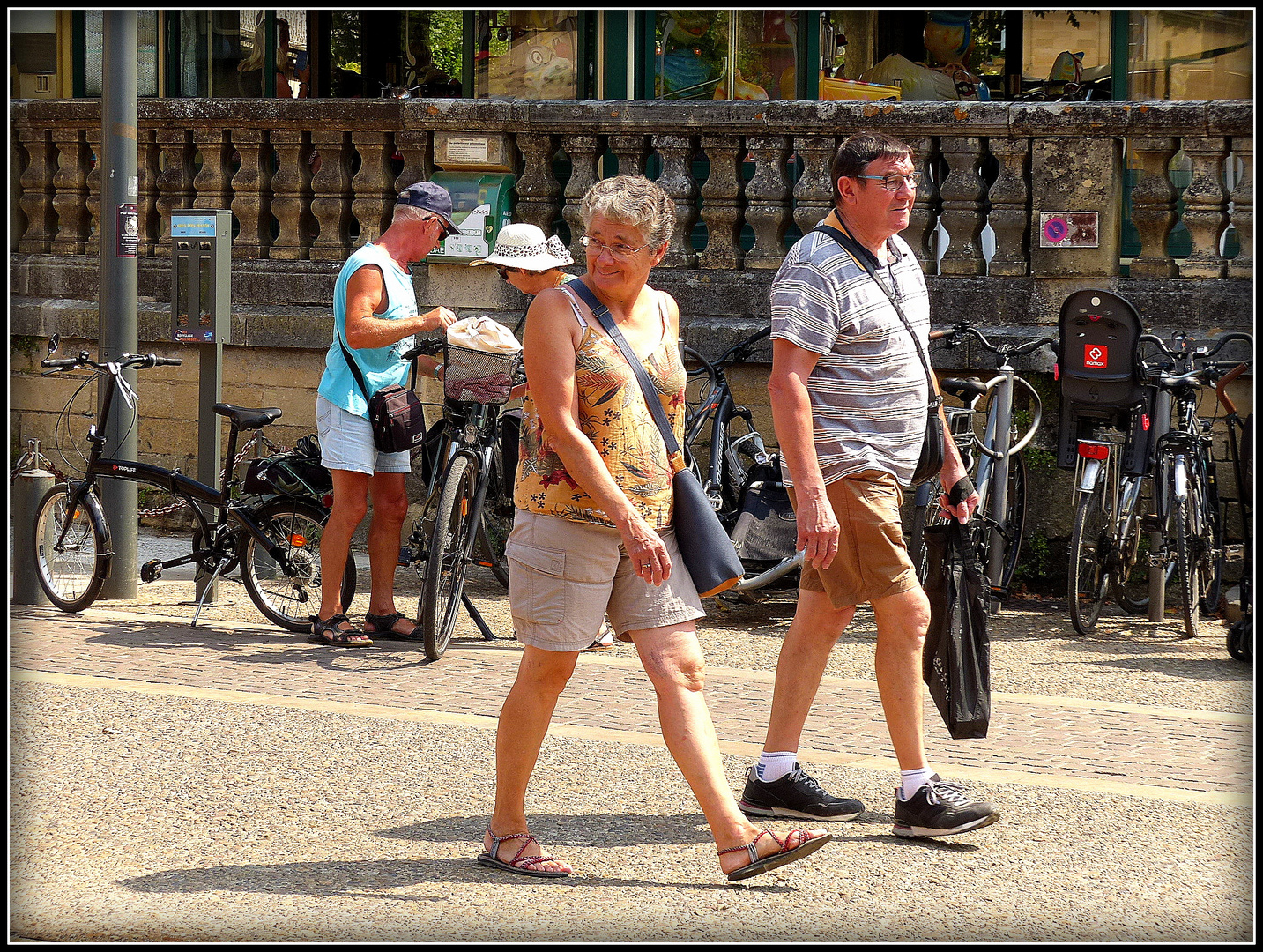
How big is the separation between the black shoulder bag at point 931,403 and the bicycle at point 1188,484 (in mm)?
3039

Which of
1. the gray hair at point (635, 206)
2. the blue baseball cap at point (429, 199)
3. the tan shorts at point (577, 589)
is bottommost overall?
the tan shorts at point (577, 589)

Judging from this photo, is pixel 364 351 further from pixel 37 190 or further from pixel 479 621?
pixel 37 190

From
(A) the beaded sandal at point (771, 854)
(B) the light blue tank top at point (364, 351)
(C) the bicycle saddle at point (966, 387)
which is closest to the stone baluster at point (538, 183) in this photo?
(B) the light blue tank top at point (364, 351)

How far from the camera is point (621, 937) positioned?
150 inches

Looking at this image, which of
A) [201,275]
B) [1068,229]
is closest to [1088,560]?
[1068,229]

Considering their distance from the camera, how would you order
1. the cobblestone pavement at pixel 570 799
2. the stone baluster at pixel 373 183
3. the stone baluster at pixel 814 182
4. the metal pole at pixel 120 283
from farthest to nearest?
1. the stone baluster at pixel 373 183
2. the stone baluster at pixel 814 182
3. the metal pole at pixel 120 283
4. the cobblestone pavement at pixel 570 799

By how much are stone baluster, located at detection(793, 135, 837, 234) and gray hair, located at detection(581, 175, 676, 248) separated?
5.17 meters

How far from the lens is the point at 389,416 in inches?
286

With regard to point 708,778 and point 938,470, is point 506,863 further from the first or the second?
point 938,470

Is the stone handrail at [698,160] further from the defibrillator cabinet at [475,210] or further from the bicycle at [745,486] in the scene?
the bicycle at [745,486]

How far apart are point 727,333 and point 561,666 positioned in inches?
209

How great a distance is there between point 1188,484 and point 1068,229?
1857 millimetres

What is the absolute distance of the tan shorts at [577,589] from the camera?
417 centimetres

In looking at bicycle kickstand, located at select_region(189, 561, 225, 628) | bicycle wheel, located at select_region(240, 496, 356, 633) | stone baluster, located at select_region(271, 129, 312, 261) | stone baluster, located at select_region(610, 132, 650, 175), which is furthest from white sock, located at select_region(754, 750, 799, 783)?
stone baluster, located at select_region(271, 129, 312, 261)
